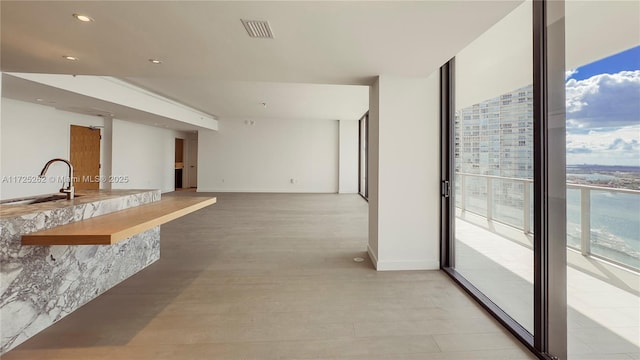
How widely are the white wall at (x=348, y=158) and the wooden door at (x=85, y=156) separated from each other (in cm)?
743

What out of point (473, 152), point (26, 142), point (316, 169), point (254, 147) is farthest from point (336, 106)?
point (26, 142)

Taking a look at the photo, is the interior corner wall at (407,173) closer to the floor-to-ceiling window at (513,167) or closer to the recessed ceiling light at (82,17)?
the floor-to-ceiling window at (513,167)

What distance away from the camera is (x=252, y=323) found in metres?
2.11

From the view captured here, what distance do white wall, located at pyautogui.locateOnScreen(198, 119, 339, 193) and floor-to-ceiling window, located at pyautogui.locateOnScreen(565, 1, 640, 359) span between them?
8904 mm

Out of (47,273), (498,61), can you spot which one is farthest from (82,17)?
(498,61)

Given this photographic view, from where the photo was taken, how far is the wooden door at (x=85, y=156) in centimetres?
675

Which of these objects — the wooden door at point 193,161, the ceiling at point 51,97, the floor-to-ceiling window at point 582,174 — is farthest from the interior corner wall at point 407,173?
the wooden door at point 193,161

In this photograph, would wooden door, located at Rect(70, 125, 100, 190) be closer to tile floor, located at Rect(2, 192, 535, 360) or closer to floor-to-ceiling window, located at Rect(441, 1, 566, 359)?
tile floor, located at Rect(2, 192, 535, 360)

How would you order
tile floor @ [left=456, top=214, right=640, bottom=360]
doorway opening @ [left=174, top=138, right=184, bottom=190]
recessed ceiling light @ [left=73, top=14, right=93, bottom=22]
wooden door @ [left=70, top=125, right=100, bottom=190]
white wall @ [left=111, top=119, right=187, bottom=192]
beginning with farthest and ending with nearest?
doorway opening @ [left=174, top=138, right=184, bottom=190] → white wall @ [left=111, top=119, right=187, bottom=192] → wooden door @ [left=70, top=125, right=100, bottom=190] → recessed ceiling light @ [left=73, top=14, right=93, bottom=22] → tile floor @ [left=456, top=214, right=640, bottom=360]

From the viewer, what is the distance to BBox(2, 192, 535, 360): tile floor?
5.93ft

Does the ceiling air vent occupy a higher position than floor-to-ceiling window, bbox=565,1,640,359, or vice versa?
the ceiling air vent

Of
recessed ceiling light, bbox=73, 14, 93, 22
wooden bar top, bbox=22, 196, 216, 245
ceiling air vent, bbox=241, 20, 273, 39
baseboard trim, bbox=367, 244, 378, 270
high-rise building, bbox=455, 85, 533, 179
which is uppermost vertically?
recessed ceiling light, bbox=73, 14, 93, 22

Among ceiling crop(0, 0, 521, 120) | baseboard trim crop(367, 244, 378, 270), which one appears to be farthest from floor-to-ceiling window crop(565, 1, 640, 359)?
baseboard trim crop(367, 244, 378, 270)

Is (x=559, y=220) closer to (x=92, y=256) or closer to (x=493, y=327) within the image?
(x=493, y=327)
